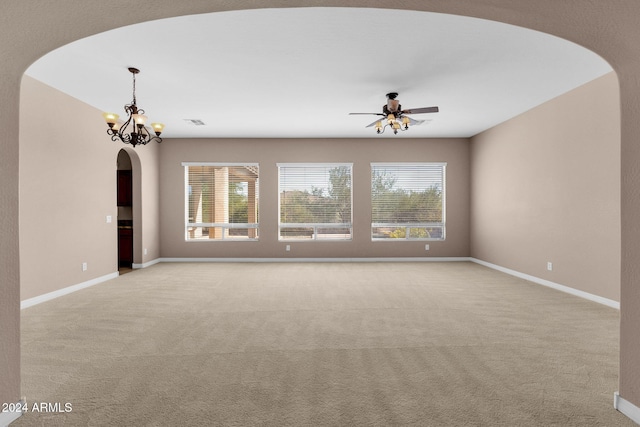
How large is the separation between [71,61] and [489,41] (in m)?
4.61

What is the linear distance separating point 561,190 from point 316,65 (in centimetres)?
413

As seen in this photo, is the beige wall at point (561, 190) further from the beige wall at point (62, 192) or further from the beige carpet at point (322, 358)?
the beige wall at point (62, 192)

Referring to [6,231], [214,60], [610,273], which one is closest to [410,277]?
[610,273]

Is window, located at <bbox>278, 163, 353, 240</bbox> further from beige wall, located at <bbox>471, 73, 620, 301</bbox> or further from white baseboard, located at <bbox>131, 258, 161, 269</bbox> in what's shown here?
beige wall, located at <bbox>471, 73, 620, 301</bbox>

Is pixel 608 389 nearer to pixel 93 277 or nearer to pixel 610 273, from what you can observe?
pixel 610 273

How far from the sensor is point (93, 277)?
5512 mm

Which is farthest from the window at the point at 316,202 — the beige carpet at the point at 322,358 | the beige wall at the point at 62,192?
the beige wall at the point at 62,192

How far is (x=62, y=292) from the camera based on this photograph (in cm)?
482

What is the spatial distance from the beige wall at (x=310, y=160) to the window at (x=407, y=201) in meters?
0.17

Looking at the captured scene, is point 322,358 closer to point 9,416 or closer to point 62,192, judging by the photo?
point 9,416

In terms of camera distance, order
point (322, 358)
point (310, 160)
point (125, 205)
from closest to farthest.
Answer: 1. point (322, 358)
2. point (125, 205)
3. point (310, 160)

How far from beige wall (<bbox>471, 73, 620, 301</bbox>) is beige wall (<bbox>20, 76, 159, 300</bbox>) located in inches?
291

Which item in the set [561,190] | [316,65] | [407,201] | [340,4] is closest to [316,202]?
[407,201]

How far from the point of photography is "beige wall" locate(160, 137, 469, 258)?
25.5ft
